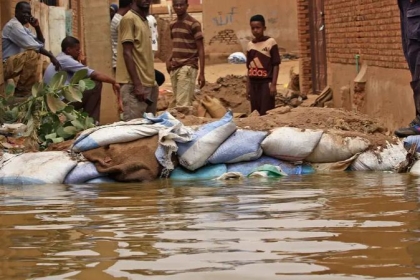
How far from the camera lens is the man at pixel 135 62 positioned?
9.45 m

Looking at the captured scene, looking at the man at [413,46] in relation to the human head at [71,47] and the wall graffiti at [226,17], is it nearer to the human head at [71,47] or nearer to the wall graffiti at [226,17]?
the human head at [71,47]

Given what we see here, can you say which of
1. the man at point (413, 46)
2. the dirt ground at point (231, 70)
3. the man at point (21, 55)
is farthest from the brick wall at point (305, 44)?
the man at point (413, 46)

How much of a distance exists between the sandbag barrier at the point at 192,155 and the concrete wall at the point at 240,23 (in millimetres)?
20232

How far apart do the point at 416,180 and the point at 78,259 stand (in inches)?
124

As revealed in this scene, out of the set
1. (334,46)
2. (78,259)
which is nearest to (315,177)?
(78,259)

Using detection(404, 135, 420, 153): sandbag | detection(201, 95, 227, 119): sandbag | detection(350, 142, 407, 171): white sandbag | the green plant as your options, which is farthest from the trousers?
detection(201, 95, 227, 119): sandbag

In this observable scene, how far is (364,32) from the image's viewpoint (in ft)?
44.4

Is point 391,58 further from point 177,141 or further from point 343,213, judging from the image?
point 343,213

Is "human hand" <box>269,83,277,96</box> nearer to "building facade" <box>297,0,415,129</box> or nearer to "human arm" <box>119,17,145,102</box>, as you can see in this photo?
"building facade" <box>297,0,415,129</box>

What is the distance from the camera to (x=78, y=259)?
4.00 metres

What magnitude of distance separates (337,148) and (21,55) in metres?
5.05

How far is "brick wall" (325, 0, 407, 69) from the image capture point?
11969 mm

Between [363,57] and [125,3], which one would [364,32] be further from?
[125,3]

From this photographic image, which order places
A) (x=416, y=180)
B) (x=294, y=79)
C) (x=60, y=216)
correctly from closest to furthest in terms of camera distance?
(x=60, y=216) → (x=416, y=180) → (x=294, y=79)
